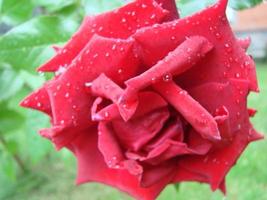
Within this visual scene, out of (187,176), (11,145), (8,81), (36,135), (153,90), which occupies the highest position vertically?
(153,90)

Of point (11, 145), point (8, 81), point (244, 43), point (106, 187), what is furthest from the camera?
point (106, 187)

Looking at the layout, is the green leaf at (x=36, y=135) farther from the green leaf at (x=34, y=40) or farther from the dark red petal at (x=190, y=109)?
the dark red petal at (x=190, y=109)

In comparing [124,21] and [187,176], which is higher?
[124,21]

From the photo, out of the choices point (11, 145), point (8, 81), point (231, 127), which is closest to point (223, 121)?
point (231, 127)

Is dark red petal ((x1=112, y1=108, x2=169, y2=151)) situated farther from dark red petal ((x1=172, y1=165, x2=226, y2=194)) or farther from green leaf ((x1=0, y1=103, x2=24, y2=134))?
green leaf ((x1=0, y1=103, x2=24, y2=134))

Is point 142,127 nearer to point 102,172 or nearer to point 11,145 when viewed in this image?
point 102,172

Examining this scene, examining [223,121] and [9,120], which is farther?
[9,120]

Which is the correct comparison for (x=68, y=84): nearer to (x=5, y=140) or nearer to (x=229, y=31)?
(x=229, y=31)

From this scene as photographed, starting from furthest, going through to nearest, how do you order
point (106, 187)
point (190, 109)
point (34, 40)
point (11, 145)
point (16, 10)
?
point (106, 187) → point (11, 145) → point (16, 10) → point (34, 40) → point (190, 109)
